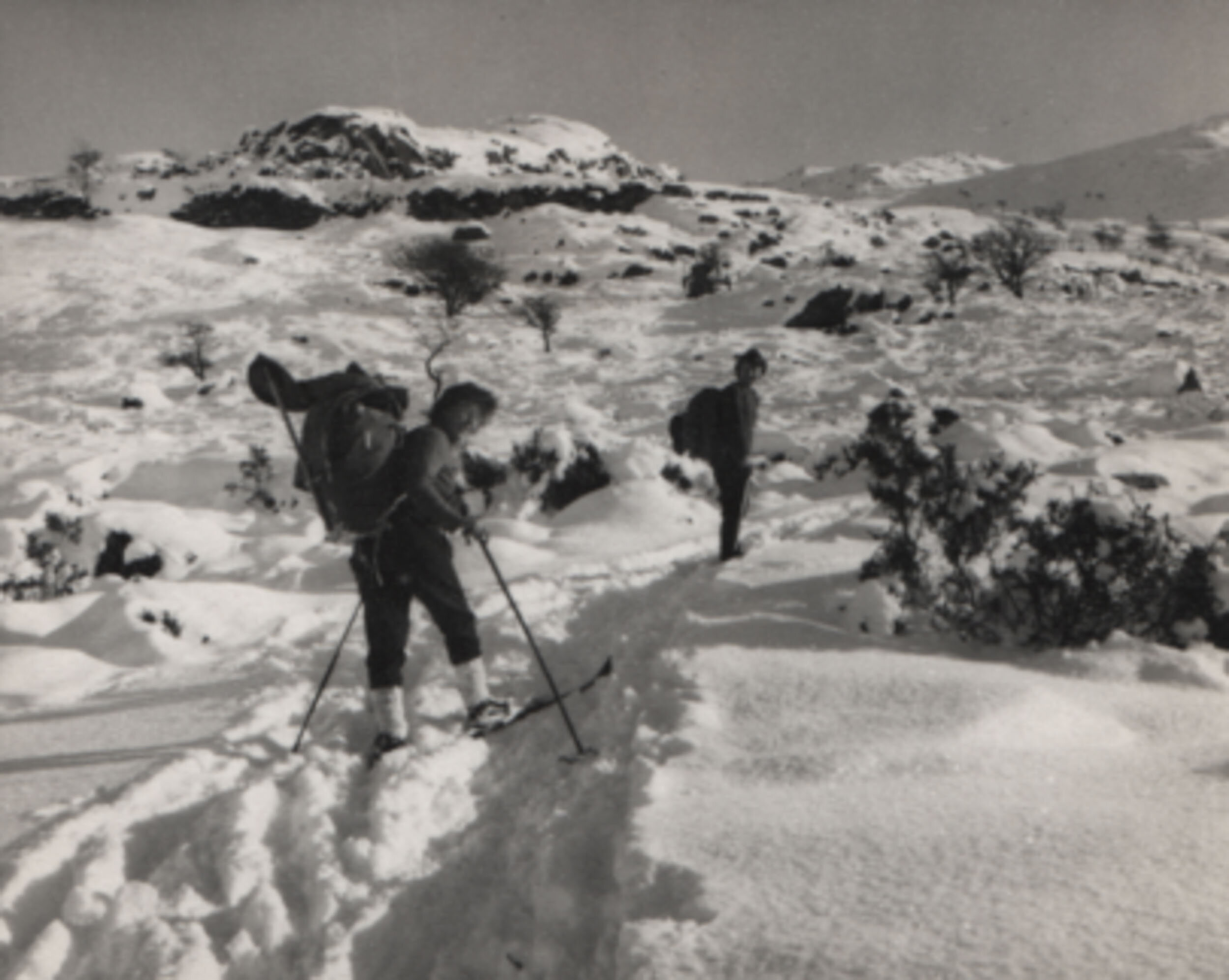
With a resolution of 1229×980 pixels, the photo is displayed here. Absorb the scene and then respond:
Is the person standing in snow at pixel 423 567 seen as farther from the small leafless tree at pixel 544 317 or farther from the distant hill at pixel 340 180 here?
the distant hill at pixel 340 180

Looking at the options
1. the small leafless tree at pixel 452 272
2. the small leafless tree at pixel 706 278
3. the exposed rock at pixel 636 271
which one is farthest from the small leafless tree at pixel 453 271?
the small leafless tree at pixel 706 278

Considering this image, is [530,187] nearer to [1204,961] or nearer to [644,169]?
[644,169]

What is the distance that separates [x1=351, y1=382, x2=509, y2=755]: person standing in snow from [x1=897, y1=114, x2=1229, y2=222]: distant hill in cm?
5479

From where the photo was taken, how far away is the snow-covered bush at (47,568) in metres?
5.82

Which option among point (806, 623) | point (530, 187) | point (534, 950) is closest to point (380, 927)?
point (534, 950)

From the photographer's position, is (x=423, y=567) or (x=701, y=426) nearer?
(x=423, y=567)

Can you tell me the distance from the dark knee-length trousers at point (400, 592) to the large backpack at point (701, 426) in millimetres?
2950

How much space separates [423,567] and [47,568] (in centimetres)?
A: 446

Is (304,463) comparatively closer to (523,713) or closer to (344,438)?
(344,438)

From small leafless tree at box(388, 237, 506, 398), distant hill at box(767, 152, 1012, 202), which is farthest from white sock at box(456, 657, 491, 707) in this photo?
distant hill at box(767, 152, 1012, 202)

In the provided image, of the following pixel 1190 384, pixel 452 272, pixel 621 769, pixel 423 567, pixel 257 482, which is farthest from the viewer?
pixel 452 272

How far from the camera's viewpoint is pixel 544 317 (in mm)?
22812

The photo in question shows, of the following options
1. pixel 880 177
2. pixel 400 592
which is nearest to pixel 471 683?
pixel 400 592

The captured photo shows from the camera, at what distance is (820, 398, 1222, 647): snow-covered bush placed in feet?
11.6
